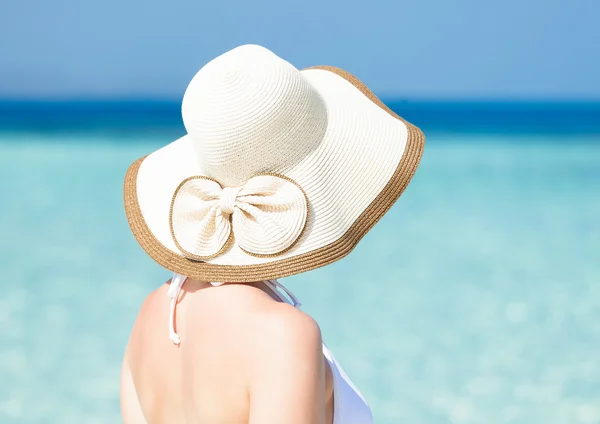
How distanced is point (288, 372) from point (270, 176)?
219mm

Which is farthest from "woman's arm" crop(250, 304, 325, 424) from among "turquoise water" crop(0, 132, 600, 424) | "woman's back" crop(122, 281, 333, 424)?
"turquoise water" crop(0, 132, 600, 424)

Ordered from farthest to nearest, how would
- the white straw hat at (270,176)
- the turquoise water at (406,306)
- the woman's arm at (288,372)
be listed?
1. the turquoise water at (406,306)
2. the white straw hat at (270,176)
3. the woman's arm at (288,372)

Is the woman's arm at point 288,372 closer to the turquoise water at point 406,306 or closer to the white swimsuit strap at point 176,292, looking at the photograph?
the white swimsuit strap at point 176,292

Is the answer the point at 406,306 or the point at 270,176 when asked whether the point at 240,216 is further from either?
the point at 406,306

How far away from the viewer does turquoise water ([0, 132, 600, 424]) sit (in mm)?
3328

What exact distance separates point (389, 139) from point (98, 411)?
247 centimetres

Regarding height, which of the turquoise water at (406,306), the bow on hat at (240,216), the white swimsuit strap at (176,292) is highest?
the bow on hat at (240,216)

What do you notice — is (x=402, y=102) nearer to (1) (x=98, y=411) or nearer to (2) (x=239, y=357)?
(1) (x=98, y=411)

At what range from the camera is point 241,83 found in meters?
0.92

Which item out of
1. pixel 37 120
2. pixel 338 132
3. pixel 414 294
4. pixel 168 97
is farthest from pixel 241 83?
pixel 168 97

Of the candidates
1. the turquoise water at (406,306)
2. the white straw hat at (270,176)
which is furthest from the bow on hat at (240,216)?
the turquoise water at (406,306)

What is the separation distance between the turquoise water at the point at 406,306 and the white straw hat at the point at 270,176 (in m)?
2.35

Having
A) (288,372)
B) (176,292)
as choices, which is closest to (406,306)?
(176,292)

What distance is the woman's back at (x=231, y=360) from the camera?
0.83m
